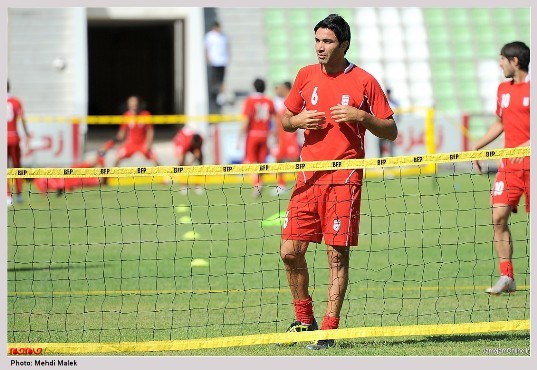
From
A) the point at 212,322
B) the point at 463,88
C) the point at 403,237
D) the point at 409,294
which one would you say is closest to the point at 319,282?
the point at 409,294

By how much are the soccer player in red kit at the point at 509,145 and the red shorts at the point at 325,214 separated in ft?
9.31

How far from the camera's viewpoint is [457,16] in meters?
33.8

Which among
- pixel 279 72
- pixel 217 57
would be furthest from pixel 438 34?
pixel 217 57

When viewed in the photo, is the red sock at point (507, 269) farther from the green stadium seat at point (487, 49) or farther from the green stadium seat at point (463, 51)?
the green stadium seat at point (487, 49)

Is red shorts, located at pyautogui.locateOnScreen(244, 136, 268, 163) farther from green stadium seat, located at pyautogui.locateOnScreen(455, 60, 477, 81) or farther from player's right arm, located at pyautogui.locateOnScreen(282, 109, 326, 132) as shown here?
player's right arm, located at pyautogui.locateOnScreen(282, 109, 326, 132)

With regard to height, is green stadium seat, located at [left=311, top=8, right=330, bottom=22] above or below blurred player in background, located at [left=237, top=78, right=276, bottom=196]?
above

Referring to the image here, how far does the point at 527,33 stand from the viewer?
110 ft

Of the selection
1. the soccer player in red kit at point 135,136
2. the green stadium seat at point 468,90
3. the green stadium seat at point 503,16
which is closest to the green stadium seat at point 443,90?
the green stadium seat at point 468,90

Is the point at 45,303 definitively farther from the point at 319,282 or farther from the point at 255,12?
the point at 255,12

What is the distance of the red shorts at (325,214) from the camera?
8.37 meters

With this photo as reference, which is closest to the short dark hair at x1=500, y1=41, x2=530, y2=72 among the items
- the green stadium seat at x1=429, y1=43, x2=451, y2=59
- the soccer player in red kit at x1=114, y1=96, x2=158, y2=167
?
the soccer player in red kit at x1=114, y1=96, x2=158, y2=167

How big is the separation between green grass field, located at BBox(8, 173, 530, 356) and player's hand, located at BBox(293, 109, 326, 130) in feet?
3.27

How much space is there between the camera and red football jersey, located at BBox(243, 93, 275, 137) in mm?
21812

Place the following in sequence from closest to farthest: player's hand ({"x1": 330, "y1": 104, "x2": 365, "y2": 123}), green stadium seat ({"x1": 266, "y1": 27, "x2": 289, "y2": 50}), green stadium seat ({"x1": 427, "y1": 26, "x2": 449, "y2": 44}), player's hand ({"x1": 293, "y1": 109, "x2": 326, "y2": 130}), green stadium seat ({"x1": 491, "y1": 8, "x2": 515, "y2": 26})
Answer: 1. player's hand ({"x1": 330, "y1": 104, "x2": 365, "y2": 123})
2. player's hand ({"x1": 293, "y1": 109, "x2": 326, "y2": 130})
3. green stadium seat ({"x1": 266, "y1": 27, "x2": 289, "y2": 50})
4. green stadium seat ({"x1": 427, "y1": 26, "x2": 449, "y2": 44})
5. green stadium seat ({"x1": 491, "y1": 8, "x2": 515, "y2": 26})
